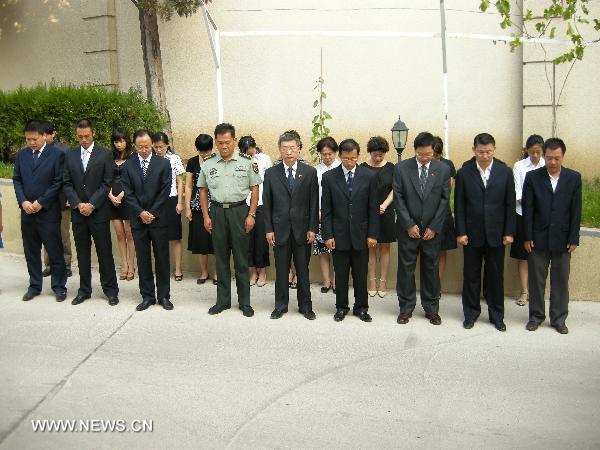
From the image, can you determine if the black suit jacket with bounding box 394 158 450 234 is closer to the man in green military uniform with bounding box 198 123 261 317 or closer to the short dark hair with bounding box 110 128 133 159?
the man in green military uniform with bounding box 198 123 261 317

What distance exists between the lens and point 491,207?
765 centimetres

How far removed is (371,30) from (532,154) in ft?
19.1

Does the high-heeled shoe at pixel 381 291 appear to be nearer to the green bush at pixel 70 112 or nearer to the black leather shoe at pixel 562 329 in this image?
the black leather shoe at pixel 562 329

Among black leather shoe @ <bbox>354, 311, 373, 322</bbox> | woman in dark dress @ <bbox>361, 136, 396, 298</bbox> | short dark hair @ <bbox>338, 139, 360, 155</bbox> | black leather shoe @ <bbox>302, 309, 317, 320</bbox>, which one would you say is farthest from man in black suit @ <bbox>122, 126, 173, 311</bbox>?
woman in dark dress @ <bbox>361, 136, 396, 298</bbox>

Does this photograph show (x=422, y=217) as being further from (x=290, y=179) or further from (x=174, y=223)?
(x=174, y=223)

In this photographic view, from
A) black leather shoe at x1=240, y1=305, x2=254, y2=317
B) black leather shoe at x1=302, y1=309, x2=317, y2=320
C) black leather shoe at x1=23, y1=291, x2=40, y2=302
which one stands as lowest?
black leather shoe at x1=302, y1=309, x2=317, y2=320

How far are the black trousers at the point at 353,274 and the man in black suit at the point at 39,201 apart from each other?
3.07 meters

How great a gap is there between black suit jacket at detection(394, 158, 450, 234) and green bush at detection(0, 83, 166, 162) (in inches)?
245

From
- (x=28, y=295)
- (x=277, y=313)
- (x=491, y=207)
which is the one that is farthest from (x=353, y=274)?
(x=28, y=295)

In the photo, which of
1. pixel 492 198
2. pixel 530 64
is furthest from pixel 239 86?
pixel 492 198

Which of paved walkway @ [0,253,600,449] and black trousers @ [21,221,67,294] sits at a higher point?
black trousers @ [21,221,67,294]

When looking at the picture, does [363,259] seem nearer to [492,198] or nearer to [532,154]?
[492,198]

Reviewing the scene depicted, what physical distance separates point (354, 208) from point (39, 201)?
3403 millimetres

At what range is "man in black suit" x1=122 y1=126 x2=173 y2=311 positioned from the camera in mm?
8391
